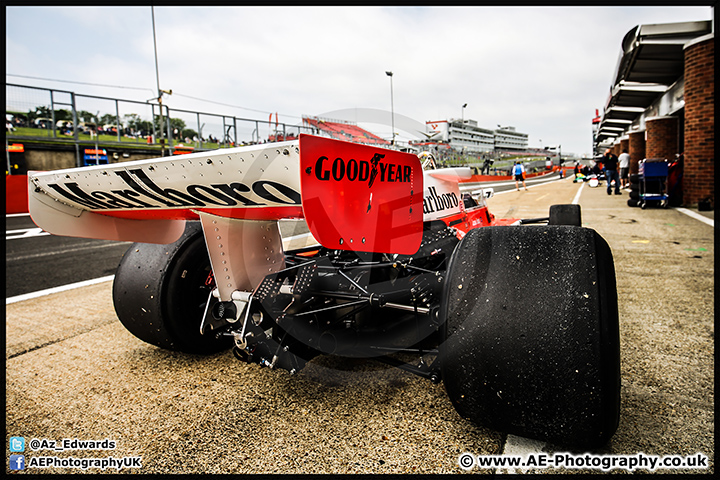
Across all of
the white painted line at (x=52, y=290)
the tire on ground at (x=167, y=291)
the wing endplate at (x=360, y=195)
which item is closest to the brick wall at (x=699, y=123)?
the wing endplate at (x=360, y=195)

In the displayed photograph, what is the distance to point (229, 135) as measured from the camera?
57.0 ft

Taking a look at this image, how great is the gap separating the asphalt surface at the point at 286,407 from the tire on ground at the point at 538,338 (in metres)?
0.24

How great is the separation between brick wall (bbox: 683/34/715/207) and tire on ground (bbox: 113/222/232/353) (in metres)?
12.0

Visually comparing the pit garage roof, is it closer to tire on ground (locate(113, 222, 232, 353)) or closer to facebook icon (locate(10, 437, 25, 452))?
tire on ground (locate(113, 222, 232, 353))

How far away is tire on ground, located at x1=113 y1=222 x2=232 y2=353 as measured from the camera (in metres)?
2.29

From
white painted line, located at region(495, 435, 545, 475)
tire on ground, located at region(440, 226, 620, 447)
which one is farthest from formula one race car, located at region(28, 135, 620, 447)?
white painted line, located at region(495, 435, 545, 475)

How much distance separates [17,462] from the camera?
167 cm

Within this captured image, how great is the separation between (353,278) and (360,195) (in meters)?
0.88

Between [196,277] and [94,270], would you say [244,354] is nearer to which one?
[196,277]

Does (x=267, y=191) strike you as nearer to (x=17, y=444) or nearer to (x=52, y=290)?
(x=17, y=444)

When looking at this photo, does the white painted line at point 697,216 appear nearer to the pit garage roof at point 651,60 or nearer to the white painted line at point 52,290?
the pit garage roof at point 651,60

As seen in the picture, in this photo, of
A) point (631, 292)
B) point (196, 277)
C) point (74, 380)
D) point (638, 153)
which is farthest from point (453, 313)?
point (638, 153)

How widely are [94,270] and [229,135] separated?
1333 centimetres

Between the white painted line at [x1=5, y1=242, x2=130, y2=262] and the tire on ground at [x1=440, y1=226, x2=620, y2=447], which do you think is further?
the white painted line at [x1=5, y1=242, x2=130, y2=262]
